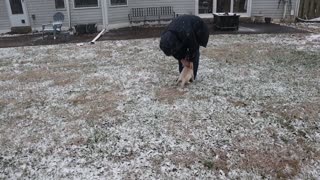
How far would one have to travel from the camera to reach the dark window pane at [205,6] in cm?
1255

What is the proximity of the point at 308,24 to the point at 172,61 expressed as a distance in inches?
314

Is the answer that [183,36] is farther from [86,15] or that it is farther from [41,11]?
[41,11]

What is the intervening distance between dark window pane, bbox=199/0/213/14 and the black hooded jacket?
835cm

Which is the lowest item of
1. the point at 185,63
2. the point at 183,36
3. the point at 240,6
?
the point at 185,63

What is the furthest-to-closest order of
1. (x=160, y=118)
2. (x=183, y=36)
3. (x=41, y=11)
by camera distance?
(x=41, y=11), (x=183, y=36), (x=160, y=118)

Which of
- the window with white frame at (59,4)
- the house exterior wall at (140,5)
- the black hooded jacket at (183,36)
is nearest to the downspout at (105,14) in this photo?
the house exterior wall at (140,5)

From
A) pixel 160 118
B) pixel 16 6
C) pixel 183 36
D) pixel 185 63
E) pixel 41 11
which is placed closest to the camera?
pixel 160 118

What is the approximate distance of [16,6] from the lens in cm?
1139

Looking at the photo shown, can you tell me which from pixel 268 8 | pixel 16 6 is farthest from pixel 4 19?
pixel 268 8

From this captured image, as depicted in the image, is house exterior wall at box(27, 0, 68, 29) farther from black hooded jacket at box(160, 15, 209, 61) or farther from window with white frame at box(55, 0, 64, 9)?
black hooded jacket at box(160, 15, 209, 61)

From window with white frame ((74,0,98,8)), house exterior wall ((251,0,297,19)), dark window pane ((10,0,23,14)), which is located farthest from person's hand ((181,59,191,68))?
dark window pane ((10,0,23,14))

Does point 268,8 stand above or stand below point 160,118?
above

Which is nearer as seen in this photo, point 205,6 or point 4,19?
point 4,19

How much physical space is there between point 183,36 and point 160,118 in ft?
4.50
